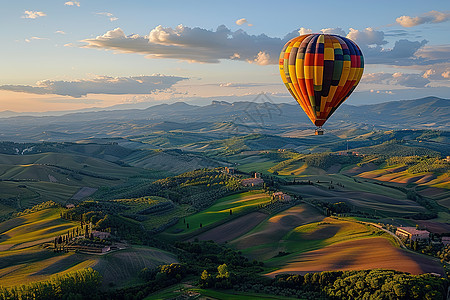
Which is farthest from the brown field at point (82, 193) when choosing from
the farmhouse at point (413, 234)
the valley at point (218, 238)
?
the farmhouse at point (413, 234)

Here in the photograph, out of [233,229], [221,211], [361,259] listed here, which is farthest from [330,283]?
[221,211]

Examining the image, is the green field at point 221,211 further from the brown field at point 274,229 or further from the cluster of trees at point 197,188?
the brown field at point 274,229

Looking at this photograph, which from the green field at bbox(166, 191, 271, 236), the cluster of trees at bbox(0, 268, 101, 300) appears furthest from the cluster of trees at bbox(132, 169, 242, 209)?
the cluster of trees at bbox(0, 268, 101, 300)

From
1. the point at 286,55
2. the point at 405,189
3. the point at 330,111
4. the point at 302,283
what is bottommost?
the point at 405,189

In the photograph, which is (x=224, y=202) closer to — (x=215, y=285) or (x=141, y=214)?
(x=141, y=214)

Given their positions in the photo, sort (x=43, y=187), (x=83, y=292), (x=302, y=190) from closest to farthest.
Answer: (x=83, y=292) < (x=302, y=190) < (x=43, y=187)

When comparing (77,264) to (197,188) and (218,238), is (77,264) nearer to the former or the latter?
(218,238)

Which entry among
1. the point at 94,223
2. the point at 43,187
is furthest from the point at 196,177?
the point at 94,223
